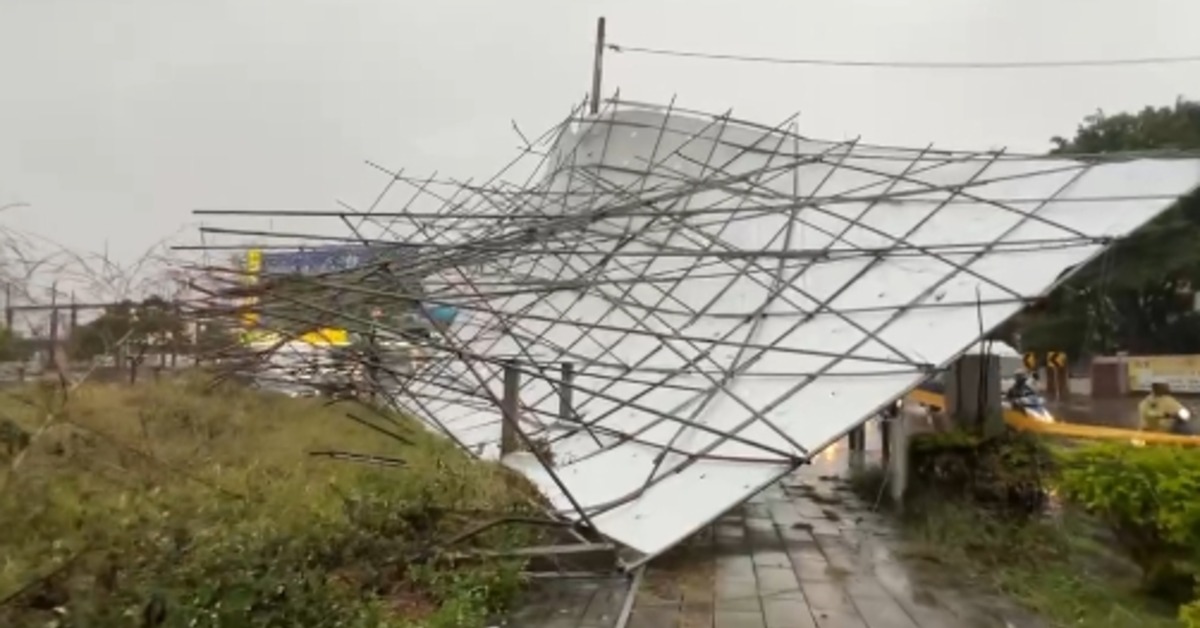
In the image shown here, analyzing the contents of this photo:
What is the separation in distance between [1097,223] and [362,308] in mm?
6058

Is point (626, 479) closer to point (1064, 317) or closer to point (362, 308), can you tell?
point (362, 308)

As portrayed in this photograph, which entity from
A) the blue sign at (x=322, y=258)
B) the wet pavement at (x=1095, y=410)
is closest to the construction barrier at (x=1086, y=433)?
the blue sign at (x=322, y=258)

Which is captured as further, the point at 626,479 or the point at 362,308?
the point at 362,308

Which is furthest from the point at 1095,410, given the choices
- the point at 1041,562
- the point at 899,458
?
the point at 1041,562

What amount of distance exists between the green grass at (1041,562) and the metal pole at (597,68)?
6.89 m

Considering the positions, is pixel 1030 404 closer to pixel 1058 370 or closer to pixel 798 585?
pixel 798 585

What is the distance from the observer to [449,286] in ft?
31.3

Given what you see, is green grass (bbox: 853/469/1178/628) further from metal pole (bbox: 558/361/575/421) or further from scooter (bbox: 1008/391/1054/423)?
scooter (bbox: 1008/391/1054/423)

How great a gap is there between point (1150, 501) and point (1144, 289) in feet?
79.8

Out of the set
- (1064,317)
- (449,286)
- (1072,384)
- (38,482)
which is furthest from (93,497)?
(1072,384)

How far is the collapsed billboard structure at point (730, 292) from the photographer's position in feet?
27.3

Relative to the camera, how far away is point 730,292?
11039 mm

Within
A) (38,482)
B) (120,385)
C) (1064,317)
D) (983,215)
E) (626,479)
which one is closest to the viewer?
(38,482)

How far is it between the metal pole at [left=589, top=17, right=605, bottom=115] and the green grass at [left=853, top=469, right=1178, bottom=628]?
689cm
